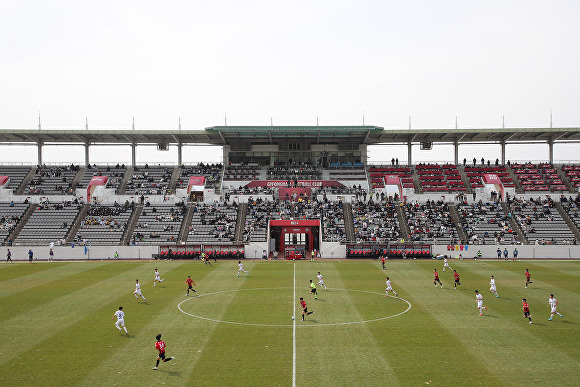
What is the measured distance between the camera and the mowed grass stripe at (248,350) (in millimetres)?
16828

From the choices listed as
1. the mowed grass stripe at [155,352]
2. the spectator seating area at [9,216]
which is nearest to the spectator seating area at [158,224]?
the spectator seating area at [9,216]

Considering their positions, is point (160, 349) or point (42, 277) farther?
point (42, 277)

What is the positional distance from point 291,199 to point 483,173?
33119mm

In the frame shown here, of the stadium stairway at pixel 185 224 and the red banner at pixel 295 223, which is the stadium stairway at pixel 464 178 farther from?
the stadium stairway at pixel 185 224

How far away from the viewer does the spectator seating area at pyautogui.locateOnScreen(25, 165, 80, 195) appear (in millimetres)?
73625

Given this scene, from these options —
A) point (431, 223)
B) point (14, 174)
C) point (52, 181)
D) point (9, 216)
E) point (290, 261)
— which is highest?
point (14, 174)

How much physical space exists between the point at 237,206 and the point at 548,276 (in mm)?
42002

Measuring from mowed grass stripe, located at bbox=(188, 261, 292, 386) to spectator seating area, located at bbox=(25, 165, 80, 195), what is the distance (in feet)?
178

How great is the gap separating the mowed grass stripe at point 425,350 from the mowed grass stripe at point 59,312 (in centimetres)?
Answer: 1583

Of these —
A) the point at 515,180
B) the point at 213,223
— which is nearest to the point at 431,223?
the point at 515,180

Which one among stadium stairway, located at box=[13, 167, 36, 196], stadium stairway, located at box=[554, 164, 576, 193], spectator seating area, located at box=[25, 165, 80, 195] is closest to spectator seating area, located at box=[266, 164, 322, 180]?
spectator seating area, located at box=[25, 165, 80, 195]

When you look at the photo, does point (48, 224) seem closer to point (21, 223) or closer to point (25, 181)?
point (21, 223)

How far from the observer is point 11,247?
5700 cm

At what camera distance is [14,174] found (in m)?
77.6
